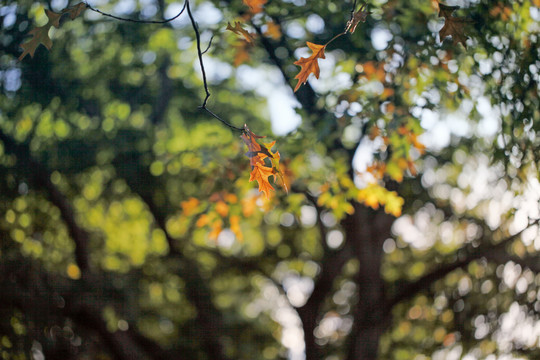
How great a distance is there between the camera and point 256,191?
18.3ft

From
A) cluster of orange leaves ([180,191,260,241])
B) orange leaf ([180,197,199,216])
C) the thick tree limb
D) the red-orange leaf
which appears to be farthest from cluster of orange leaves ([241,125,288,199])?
the thick tree limb

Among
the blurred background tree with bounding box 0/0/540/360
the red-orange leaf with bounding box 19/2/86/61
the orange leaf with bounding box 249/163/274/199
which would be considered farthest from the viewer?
the blurred background tree with bounding box 0/0/540/360

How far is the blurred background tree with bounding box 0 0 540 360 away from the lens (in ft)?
13.6

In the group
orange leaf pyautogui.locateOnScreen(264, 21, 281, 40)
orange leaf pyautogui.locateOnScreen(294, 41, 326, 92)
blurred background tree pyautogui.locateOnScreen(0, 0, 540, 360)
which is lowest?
blurred background tree pyautogui.locateOnScreen(0, 0, 540, 360)

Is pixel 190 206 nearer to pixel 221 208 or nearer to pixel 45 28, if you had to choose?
pixel 221 208

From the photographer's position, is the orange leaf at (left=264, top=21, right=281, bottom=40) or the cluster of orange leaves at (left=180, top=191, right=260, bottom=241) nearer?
the orange leaf at (left=264, top=21, right=281, bottom=40)

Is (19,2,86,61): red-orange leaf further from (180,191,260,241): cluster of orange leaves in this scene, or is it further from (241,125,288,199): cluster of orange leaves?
(180,191,260,241): cluster of orange leaves

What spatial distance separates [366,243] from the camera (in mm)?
5910

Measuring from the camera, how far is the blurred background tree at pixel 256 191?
415 centimetres

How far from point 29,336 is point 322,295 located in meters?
3.43

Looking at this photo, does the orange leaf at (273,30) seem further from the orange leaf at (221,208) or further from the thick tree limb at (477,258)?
the thick tree limb at (477,258)

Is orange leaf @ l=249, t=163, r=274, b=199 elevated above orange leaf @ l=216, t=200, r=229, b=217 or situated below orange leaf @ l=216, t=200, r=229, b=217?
above

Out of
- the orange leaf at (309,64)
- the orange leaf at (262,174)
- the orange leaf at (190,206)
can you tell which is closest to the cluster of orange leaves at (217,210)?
the orange leaf at (190,206)

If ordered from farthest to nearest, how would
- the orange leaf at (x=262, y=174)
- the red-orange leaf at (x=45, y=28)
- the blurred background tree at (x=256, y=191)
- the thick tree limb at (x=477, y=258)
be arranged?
the thick tree limb at (x=477, y=258) < the blurred background tree at (x=256, y=191) < the orange leaf at (x=262, y=174) < the red-orange leaf at (x=45, y=28)
